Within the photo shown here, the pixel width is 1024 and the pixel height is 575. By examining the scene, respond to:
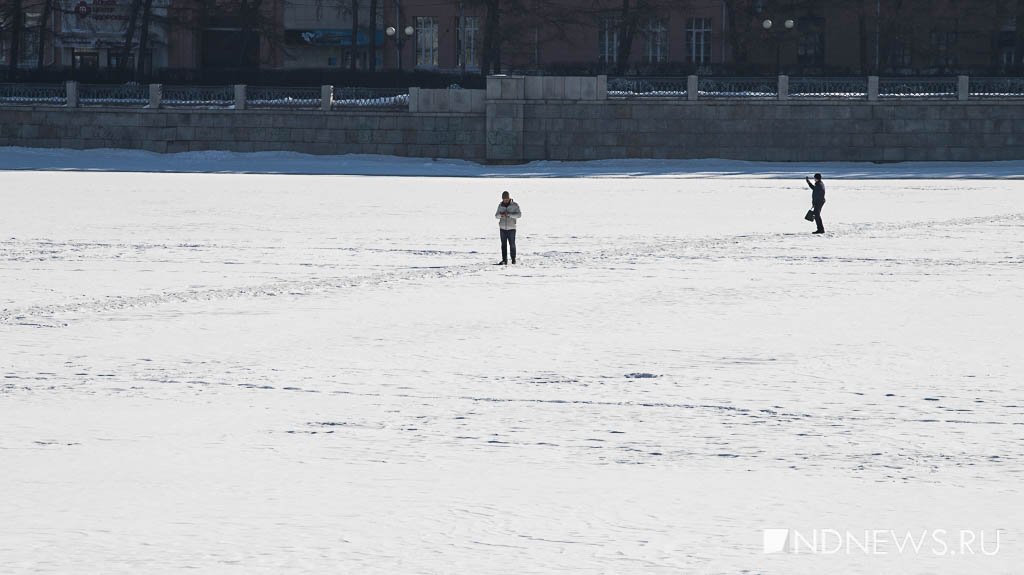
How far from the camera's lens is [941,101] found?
138 feet

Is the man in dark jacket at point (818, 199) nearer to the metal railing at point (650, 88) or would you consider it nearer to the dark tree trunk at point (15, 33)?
the metal railing at point (650, 88)

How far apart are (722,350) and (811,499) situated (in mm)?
4709

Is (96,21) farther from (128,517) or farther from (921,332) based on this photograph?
(128,517)

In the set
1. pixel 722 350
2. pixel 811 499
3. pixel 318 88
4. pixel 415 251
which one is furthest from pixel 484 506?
pixel 318 88

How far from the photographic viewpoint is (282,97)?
142 feet

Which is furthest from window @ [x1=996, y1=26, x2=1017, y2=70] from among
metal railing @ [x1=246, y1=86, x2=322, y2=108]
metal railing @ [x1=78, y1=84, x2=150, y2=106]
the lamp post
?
metal railing @ [x1=78, y1=84, x2=150, y2=106]

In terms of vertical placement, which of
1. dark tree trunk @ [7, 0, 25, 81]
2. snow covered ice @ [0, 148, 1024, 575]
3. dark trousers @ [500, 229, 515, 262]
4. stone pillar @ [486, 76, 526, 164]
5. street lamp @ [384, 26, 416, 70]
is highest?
street lamp @ [384, 26, 416, 70]

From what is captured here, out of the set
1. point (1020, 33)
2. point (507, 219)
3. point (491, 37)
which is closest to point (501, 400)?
point (507, 219)

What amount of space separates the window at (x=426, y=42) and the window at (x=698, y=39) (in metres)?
10.2

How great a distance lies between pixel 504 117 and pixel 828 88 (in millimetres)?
8867

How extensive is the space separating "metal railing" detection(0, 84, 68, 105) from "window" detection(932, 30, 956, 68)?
29.3 meters

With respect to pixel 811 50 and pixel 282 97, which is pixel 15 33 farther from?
pixel 811 50

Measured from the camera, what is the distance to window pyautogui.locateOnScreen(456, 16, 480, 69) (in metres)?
61.8

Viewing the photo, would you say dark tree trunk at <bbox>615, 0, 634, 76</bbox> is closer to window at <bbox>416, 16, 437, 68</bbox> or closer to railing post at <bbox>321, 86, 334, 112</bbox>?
railing post at <bbox>321, 86, 334, 112</bbox>
